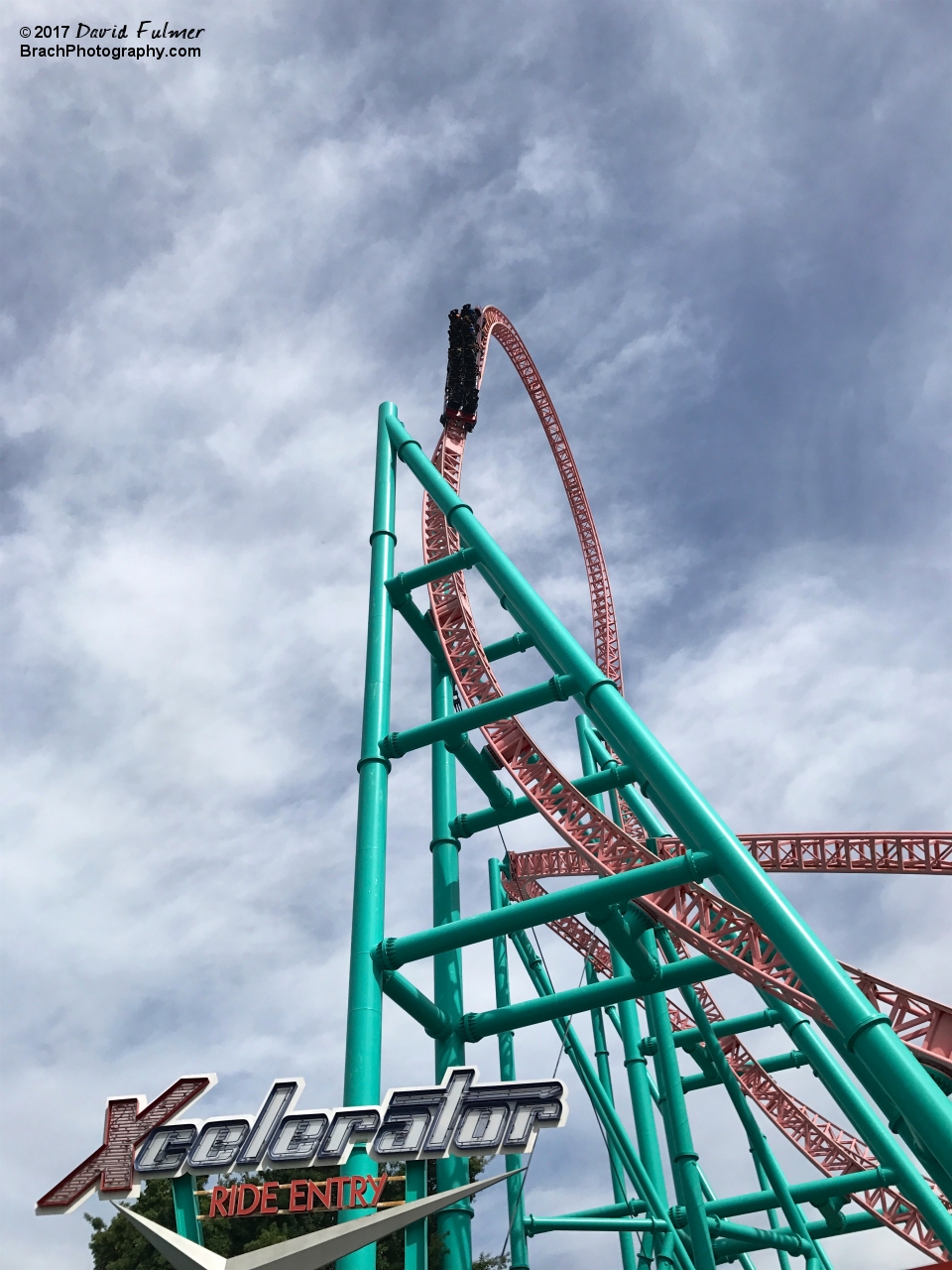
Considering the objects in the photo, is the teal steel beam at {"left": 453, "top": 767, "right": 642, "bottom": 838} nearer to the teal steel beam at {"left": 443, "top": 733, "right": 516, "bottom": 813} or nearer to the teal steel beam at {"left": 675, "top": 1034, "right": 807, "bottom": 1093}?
the teal steel beam at {"left": 443, "top": 733, "right": 516, "bottom": 813}

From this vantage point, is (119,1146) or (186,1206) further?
(119,1146)

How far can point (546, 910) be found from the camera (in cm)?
922

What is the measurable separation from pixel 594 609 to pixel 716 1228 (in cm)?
1128

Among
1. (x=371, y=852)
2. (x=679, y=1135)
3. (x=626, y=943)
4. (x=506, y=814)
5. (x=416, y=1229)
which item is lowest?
(x=416, y=1229)

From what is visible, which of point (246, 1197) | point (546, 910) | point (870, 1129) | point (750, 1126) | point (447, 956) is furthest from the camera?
point (750, 1126)

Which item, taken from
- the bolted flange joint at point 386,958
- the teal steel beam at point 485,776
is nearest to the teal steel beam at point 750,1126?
the teal steel beam at point 485,776

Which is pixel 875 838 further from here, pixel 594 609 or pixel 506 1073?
pixel 594 609

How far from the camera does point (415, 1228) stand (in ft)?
25.6

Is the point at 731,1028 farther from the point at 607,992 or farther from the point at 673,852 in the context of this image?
the point at 607,992

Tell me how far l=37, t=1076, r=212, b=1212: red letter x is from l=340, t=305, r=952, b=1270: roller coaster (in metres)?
1.34

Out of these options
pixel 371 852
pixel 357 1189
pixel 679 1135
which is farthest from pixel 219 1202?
pixel 679 1135

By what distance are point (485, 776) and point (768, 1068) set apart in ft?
24.7

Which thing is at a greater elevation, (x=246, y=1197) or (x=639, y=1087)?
(x=639, y=1087)

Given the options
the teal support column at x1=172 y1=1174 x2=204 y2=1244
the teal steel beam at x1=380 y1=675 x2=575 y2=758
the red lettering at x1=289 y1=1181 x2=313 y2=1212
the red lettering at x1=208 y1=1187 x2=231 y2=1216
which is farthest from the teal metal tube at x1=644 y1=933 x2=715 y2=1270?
the teal support column at x1=172 y1=1174 x2=204 y2=1244
